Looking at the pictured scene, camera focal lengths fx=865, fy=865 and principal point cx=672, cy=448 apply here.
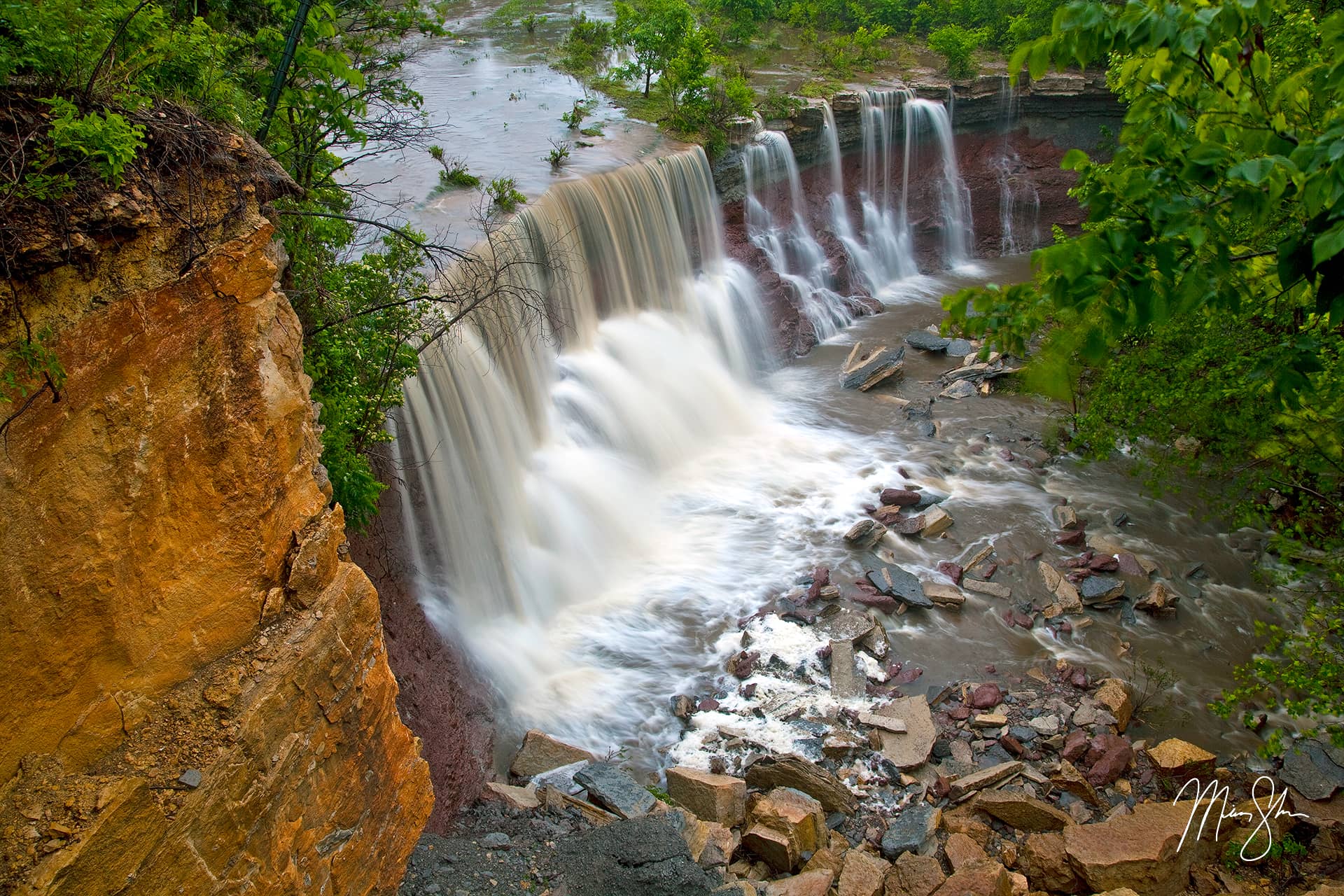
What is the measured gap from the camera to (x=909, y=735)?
8289 mm

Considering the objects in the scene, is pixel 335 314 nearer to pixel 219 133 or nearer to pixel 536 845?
pixel 219 133

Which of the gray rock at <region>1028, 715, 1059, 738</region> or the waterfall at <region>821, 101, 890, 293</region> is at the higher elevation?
the waterfall at <region>821, 101, 890, 293</region>

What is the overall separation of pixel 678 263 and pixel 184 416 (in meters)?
13.3

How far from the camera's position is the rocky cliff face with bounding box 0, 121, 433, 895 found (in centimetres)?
364

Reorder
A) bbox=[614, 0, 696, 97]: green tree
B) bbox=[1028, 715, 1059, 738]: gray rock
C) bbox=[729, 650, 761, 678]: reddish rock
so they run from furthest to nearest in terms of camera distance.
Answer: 1. bbox=[614, 0, 696, 97]: green tree
2. bbox=[729, 650, 761, 678]: reddish rock
3. bbox=[1028, 715, 1059, 738]: gray rock

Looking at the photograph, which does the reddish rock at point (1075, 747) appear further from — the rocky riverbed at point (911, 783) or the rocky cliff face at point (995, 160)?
the rocky cliff face at point (995, 160)

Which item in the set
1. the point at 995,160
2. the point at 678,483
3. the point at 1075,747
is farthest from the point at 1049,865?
the point at 995,160

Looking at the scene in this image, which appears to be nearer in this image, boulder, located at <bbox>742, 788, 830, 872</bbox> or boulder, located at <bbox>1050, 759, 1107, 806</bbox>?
boulder, located at <bbox>742, 788, 830, 872</bbox>

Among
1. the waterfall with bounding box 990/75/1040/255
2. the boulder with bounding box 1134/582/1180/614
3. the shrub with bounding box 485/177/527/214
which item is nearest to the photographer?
the boulder with bounding box 1134/582/1180/614

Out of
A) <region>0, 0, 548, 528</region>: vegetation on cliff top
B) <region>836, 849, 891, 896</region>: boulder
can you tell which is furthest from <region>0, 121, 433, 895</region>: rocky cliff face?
<region>836, 849, 891, 896</region>: boulder

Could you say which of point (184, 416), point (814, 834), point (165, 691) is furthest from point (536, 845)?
point (184, 416)

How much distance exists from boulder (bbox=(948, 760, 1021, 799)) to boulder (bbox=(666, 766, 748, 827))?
191 cm

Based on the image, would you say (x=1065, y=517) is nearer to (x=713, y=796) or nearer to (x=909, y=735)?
(x=909, y=735)

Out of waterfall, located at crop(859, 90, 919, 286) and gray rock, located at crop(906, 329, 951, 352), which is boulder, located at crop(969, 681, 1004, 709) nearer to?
gray rock, located at crop(906, 329, 951, 352)
